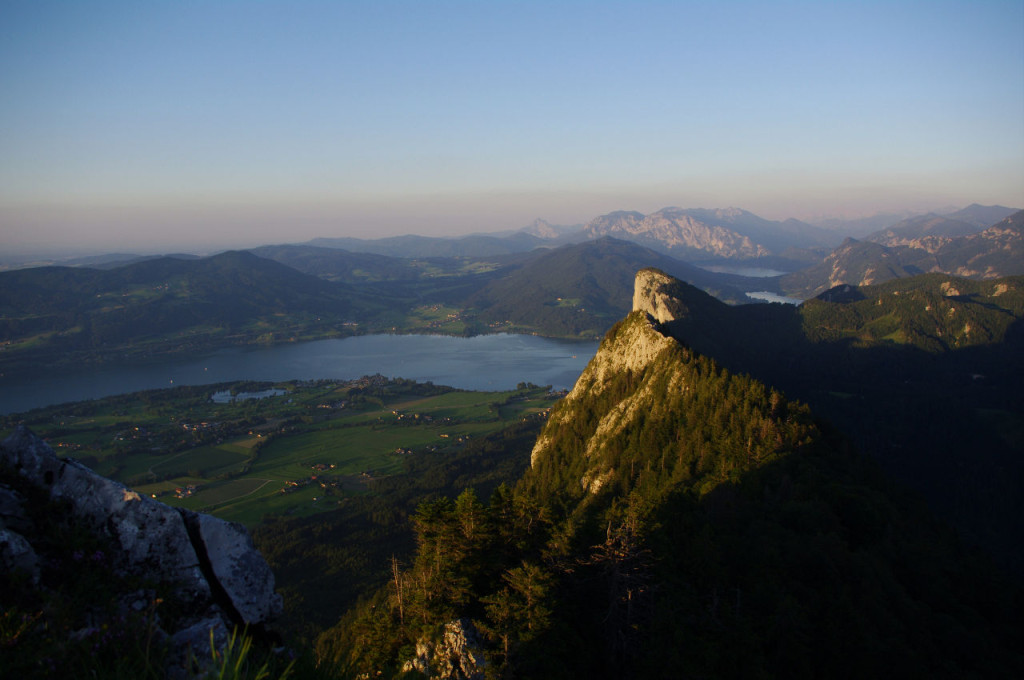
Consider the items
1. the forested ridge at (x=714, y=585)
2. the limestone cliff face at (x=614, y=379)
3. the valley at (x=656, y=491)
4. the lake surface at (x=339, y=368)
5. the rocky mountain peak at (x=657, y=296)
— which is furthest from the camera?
the lake surface at (x=339, y=368)

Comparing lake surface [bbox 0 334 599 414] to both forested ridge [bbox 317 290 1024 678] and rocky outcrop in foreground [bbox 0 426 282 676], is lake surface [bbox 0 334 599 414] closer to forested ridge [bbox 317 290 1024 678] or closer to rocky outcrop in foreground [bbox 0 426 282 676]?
forested ridge [bbox 317 290 1024 678]

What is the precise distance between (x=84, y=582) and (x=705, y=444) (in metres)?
28.5

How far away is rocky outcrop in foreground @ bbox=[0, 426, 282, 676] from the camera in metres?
6.40

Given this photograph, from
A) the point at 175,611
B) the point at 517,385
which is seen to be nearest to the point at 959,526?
the point at 175,611

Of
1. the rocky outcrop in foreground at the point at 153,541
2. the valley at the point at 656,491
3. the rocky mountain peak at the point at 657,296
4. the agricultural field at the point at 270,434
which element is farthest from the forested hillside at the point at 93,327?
the rocky outcrop in foreground at the point at 153,541

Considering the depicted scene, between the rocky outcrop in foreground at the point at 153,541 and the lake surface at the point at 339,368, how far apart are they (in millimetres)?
110094

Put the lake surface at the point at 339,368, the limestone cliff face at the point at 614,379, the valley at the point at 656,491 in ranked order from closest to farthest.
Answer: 1. the valley at the point at 656,491
2. the limestone cliff face at the point at 614,379
3. the lake surface at the point at 339,368

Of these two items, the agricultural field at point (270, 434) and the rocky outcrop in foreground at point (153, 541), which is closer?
the rocky outcrop in foreground at point (153, 541)

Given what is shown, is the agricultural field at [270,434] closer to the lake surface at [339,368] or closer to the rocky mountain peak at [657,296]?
the lake surface at [339,368]

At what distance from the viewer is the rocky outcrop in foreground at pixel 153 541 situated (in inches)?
252

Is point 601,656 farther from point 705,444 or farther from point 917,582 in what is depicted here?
point 705,444

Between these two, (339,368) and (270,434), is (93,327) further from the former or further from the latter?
(270,434)

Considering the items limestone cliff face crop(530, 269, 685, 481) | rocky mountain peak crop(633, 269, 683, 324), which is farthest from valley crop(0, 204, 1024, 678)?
rocky mountain peak crop(633, 269, 683, 324)

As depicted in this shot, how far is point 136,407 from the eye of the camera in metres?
107
